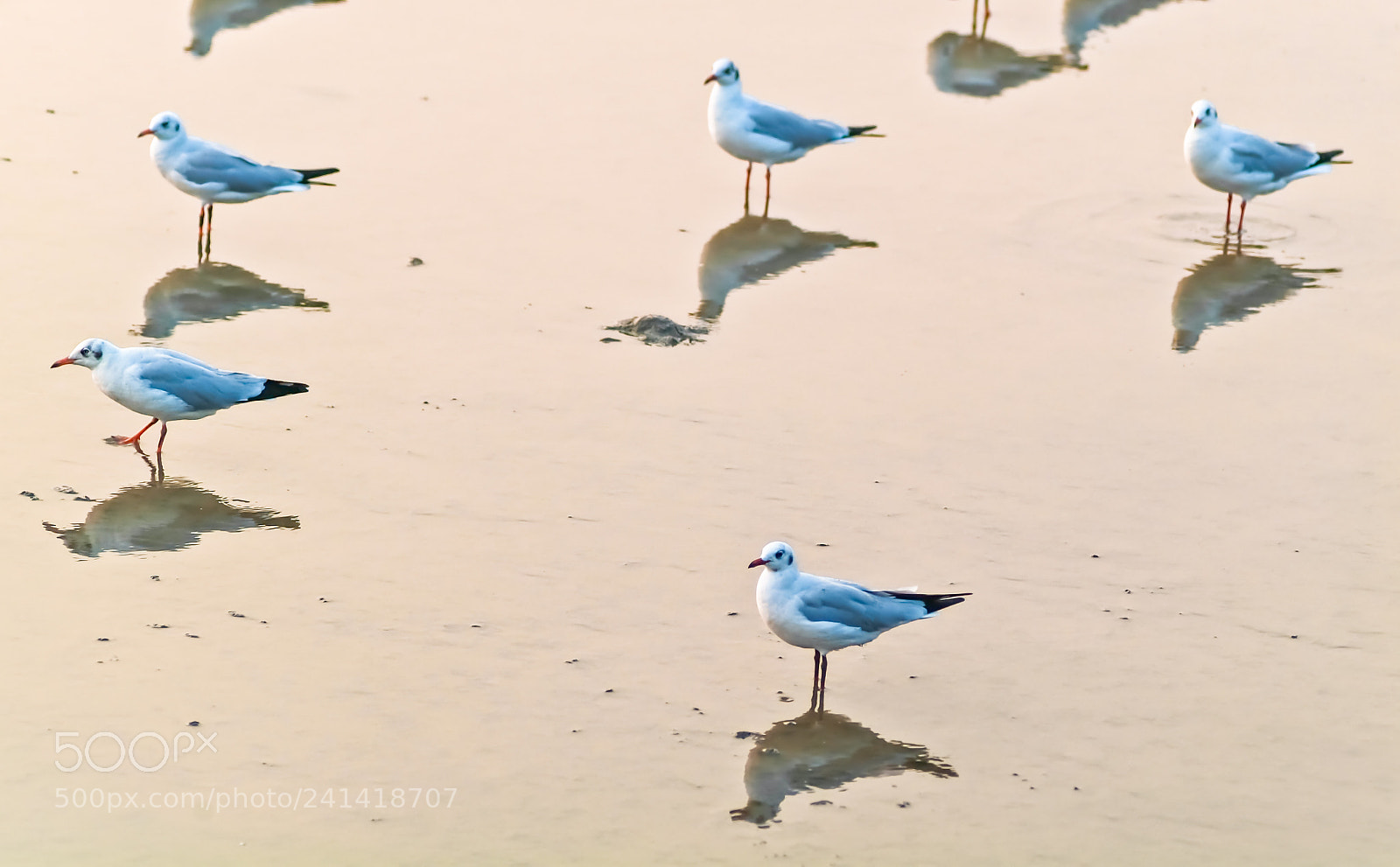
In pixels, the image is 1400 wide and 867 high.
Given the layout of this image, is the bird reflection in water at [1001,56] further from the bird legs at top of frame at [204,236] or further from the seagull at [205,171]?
the bird legs at top of frame at [204,236]

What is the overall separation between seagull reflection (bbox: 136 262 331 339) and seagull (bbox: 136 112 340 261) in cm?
46

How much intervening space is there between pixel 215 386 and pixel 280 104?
6677mm

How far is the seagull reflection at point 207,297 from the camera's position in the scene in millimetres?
12305

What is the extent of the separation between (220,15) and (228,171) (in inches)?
224

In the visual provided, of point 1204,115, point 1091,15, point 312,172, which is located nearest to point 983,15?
point 1091,15

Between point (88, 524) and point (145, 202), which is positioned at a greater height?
point (145, 202)

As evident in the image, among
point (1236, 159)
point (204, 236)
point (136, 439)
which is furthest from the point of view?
point (1236, 159)

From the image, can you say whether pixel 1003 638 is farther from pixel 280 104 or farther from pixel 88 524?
pixel 280 104

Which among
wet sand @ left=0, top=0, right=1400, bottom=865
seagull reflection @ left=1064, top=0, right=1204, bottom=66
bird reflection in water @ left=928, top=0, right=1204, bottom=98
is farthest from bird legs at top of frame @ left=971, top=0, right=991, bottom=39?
wet sand @ left=0, top=0, right=1400, bottom=865

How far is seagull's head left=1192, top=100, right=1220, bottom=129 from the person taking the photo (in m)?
14.9

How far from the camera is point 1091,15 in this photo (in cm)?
2077

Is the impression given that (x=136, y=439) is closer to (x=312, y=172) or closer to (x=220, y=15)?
(x=312, y=172)

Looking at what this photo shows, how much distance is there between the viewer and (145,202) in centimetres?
1437

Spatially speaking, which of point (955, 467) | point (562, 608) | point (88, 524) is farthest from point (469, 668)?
point (955, 467)
